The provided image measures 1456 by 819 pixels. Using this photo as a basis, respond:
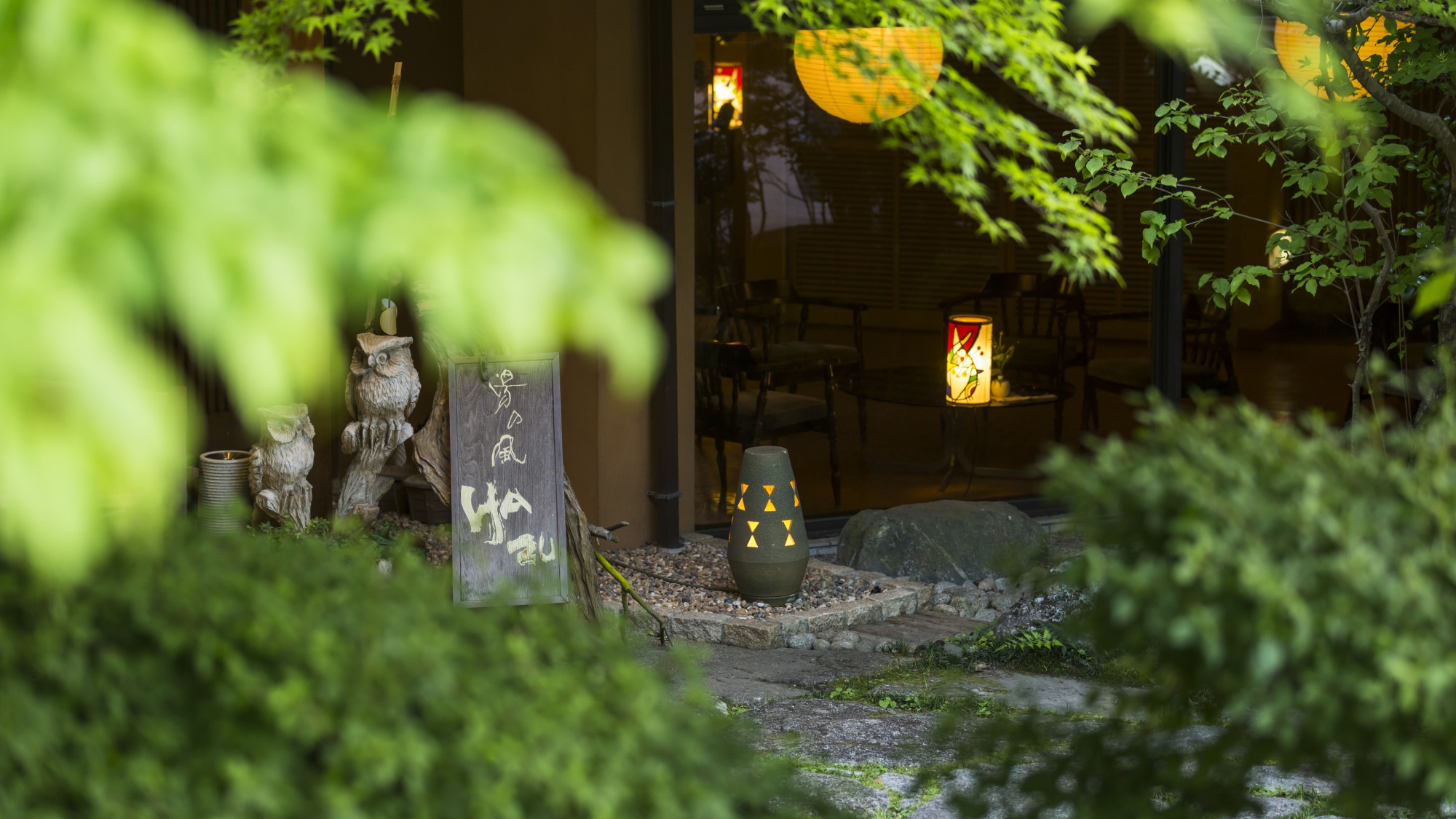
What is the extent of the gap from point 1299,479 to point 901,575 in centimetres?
489

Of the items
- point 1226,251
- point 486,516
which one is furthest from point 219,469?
point 1226,251

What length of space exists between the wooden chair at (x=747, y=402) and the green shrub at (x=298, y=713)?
5.45m

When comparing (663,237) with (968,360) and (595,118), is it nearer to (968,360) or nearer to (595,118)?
(595,118)

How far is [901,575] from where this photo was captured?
6.69 metres

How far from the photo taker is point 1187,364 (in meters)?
8.26

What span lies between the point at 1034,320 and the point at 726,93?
7.27 feet

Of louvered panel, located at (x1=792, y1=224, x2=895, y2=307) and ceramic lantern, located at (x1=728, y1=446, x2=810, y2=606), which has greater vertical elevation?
louvered panel, located at (x1=792, y1=224, x2=895, y2=307)

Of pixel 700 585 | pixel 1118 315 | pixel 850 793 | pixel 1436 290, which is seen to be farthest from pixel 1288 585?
pixel 1118 315

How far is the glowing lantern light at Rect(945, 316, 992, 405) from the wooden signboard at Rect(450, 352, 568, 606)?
3145 millimetres

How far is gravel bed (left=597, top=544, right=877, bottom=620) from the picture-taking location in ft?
20.1

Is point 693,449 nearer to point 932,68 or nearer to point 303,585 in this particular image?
point 932,68

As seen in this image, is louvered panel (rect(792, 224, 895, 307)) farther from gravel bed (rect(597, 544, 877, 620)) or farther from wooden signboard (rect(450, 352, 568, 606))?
wooden signboard (rect(450, 352, 568, 606))

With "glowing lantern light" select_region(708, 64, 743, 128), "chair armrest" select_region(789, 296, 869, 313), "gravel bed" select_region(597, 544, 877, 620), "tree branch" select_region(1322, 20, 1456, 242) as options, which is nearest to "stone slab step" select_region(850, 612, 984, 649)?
"gravel bed" select_region(597, 544, 877, 620)

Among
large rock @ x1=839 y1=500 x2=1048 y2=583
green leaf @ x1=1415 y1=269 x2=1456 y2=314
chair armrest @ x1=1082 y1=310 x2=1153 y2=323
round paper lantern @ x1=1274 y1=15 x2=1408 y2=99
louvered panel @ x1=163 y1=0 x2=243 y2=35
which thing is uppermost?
louvered panel @ x1=163 y1=0 x2=243 y2=35
